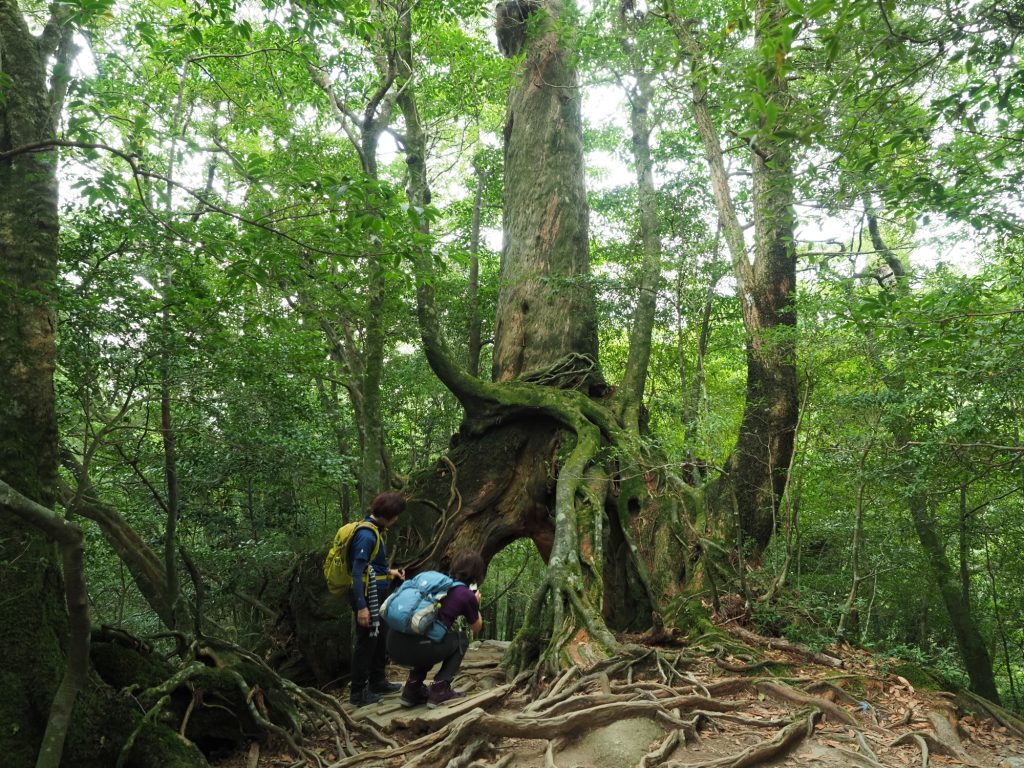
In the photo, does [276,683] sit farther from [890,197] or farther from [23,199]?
[890,197]

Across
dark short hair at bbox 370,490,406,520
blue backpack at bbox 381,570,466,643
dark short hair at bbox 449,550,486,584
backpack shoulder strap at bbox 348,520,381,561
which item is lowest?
blue backpack at bbox 381,570,466,643

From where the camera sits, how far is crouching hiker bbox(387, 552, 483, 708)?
4.43 metres

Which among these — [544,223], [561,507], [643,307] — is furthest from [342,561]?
[544,223]

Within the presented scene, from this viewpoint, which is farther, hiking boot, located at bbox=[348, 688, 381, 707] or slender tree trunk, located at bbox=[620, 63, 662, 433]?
slender tree trunk, located at bbox=[620, 63, 662, 433]

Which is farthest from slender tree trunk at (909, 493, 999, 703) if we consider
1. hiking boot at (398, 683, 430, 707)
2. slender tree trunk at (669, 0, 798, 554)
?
hiking boot at (398, 683, 430, 707)

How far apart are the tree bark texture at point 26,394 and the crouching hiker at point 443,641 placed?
6.62ft

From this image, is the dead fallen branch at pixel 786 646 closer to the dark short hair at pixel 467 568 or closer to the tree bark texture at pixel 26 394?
the dark short hair at pixel 467 568

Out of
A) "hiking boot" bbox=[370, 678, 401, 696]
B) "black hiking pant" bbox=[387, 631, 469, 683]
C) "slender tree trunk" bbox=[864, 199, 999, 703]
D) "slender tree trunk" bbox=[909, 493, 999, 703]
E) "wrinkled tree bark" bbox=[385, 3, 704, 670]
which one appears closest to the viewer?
"black hiking pant" bbox=[387, 631, 469, 683]

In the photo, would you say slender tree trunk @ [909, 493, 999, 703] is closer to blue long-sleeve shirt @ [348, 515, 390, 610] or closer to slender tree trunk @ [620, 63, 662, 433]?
slender tree trunk @ [620, 63, 662, 433]

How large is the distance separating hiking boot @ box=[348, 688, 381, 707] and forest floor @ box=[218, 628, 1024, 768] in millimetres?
162

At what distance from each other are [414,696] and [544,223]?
6.12m

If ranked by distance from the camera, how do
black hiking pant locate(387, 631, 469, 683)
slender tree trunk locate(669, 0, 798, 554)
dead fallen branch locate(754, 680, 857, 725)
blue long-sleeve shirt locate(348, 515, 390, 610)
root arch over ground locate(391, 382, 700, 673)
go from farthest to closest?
slender tree trunk locate(669, 0, 798, 554), root arch over ground locate(391, 382, 700, 673), blue long-sleeve shirt locate(348, 515, 390, 610), black hiking pant locate(387, 631, 469, 683), dead fallen branch locate(754, 680, 857, 725)

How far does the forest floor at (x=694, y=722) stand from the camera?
3.37m

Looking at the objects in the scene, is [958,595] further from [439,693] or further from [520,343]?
[439,693]
